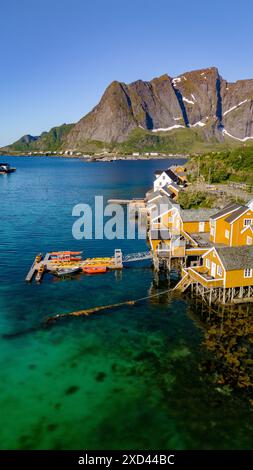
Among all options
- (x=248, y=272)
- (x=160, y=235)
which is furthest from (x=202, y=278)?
(x=160, y=235)

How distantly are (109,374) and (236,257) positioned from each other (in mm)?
18613

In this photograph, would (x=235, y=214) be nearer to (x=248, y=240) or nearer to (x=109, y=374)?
(x=248, y=240)

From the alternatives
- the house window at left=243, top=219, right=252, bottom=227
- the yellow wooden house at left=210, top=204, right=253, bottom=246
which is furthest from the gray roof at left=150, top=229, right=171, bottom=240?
the house window at left=243, top=219, right=252, bottom=227

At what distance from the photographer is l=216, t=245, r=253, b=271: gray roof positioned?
37.7m

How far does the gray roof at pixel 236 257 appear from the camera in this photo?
37656 mm

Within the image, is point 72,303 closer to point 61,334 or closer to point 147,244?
point 61,334

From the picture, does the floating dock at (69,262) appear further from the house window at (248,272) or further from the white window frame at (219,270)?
the house window at (248,272)

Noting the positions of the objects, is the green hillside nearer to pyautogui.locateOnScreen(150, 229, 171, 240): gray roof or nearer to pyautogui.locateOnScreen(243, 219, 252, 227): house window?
pyautogui.locateOnScreen(150, 229, 171, 240): gray roof

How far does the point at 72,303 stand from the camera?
1555 inches

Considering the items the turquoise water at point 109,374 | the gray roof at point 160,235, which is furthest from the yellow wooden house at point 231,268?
the gray roof at point 160,235

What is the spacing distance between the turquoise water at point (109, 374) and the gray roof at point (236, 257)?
580 cm

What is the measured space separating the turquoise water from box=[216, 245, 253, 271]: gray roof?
5.80 metres
